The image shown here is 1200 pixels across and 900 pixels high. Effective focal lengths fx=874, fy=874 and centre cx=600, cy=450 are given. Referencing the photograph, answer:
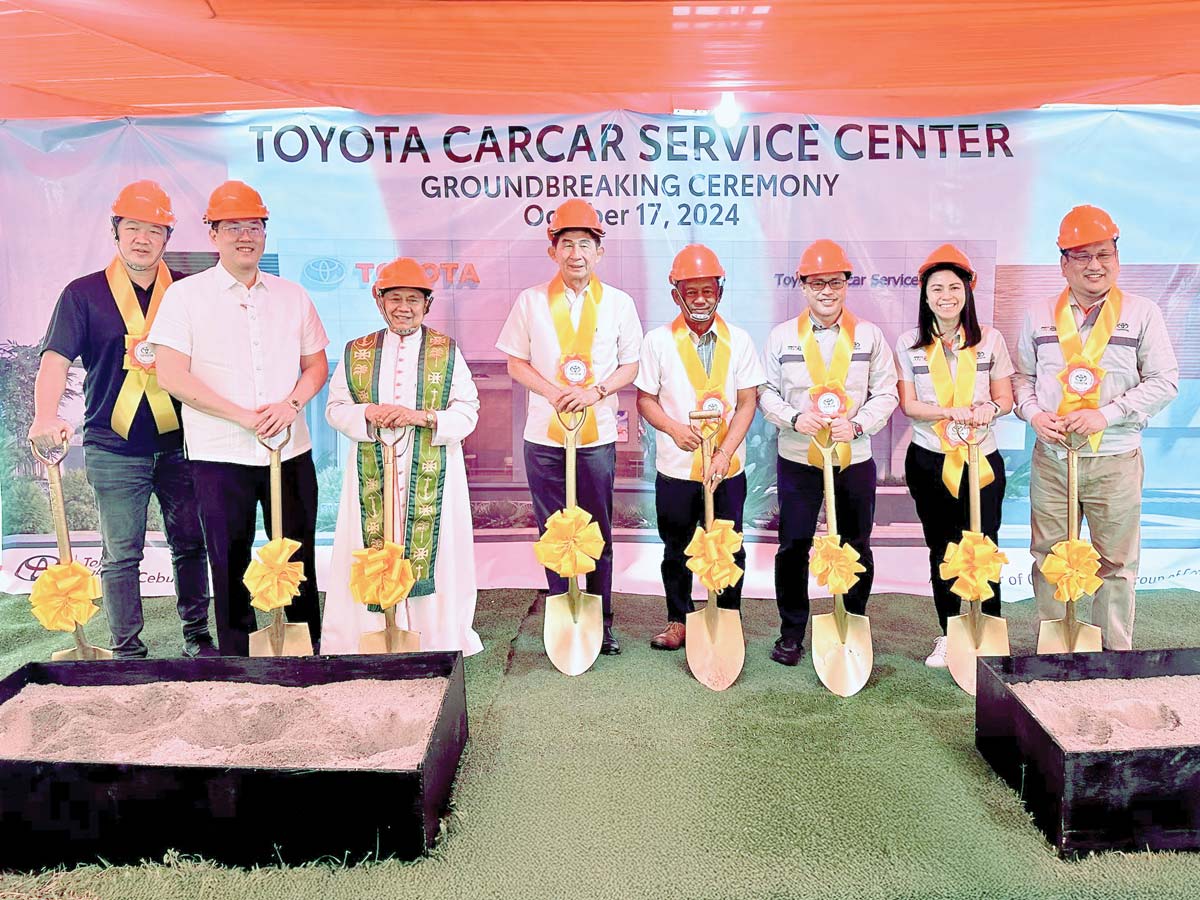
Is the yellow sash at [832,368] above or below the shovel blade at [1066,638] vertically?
above

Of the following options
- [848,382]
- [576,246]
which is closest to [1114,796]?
[848,382]

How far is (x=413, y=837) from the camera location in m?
2.27

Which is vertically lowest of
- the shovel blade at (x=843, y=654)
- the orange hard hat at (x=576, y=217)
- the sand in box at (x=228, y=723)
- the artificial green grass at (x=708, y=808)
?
the artificial green grass at (x=708, y=808)

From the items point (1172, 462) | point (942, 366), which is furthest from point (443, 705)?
point (1172, 462)

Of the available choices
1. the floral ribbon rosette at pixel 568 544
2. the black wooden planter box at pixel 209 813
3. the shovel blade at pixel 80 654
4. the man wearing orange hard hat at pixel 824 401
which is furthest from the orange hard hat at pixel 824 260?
the shovel blade at pixel 80 654

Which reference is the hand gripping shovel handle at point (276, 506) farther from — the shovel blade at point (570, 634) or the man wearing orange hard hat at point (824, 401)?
the man wearing orange hard hat at point (824, 401)

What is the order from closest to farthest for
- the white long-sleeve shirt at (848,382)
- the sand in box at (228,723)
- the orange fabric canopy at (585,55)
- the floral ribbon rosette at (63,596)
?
the sand in box at (228,723)
the orange fabric canopy at (585,55)
the floral ribbon rosette at (63,596)
the white long-sleeve shirt at (848,382)

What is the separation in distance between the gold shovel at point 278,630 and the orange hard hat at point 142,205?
100 centimetres

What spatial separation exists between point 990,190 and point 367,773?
4.03m

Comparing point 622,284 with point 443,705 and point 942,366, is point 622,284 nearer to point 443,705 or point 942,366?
point 942,366

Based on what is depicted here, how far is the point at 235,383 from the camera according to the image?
336 cm

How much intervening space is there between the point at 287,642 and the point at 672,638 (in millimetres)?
1598

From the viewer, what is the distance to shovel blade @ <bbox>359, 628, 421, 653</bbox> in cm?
323

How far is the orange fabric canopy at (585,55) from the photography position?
8.58 feet
